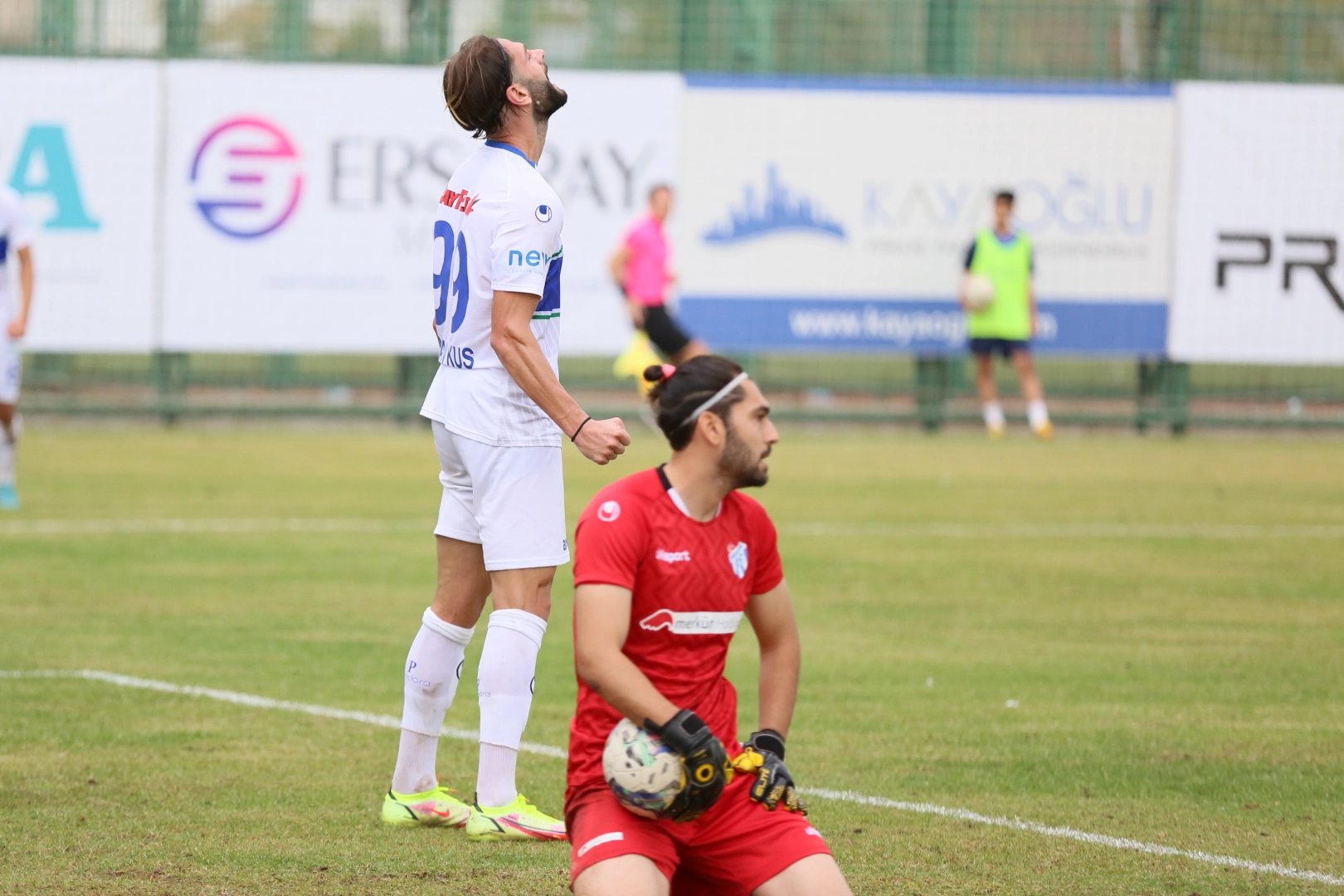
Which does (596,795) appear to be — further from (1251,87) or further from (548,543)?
(1251,87)

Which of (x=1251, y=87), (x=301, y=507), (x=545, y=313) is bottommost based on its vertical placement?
(x=301, y=507)

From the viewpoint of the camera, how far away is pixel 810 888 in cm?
406

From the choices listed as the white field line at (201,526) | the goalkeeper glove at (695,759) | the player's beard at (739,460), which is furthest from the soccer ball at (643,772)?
the white field line at (201,526)

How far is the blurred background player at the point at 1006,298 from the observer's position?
1953 centimetres

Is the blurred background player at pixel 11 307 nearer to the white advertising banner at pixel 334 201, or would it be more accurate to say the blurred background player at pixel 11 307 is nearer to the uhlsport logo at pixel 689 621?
the white advertising banner at pixel 334 201

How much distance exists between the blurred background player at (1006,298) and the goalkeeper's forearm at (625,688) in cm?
1593

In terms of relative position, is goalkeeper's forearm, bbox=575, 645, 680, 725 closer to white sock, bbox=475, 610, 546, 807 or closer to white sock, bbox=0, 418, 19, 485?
white sock, bbox=475, 610, 546, 807

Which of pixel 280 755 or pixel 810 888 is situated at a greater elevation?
pixel 810 888

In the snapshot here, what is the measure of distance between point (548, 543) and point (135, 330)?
15150mm

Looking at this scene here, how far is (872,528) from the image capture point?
42.9ft

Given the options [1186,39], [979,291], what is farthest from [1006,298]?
[1186,39]

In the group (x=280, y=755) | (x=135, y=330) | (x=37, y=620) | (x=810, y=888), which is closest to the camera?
(x=810, y=888)

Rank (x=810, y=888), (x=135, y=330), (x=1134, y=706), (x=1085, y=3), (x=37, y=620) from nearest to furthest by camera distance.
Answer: (x=810, y=888)
(x=1134, y=706)
(x=37, y=620)
(x=135, y=330)
(x=1085, y=3)

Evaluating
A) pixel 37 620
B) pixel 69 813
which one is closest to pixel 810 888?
pixel 69 813
